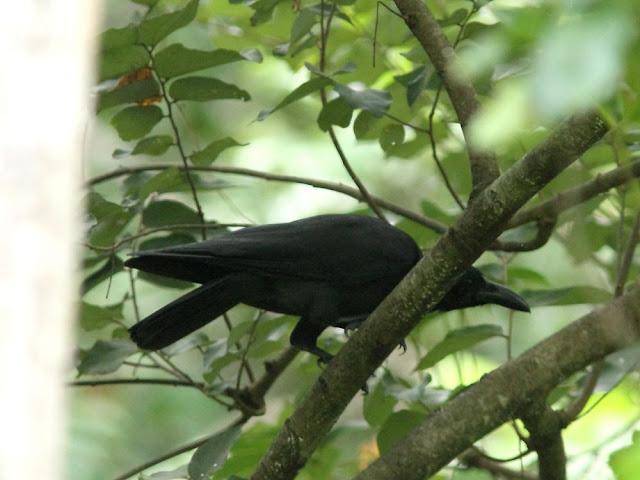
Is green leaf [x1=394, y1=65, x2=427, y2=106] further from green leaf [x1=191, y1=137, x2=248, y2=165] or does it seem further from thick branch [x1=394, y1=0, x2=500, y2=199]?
green leaf [x1=191, y1=137, x2=248, y2=165]

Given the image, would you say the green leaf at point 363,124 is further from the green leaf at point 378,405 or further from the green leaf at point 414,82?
the green leaf at point 378,405

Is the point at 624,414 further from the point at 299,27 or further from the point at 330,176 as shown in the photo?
the point at 330,176

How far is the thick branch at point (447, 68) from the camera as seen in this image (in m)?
3.16

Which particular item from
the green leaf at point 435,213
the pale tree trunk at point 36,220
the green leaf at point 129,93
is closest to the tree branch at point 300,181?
the green leaf at point 435,213

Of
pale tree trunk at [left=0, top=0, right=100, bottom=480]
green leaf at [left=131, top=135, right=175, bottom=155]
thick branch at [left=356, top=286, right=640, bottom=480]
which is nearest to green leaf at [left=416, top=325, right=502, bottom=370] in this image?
thick branch at [left=356, top=286, right=640, bottom=480]

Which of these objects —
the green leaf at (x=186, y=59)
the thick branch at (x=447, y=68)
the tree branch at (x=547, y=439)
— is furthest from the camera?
the green leaf at (x=186, y=59)

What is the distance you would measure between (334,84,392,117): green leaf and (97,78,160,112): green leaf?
619 mm

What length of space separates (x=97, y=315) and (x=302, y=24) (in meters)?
1.19

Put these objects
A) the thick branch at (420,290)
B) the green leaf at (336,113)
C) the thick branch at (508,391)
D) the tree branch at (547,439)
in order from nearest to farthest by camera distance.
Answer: the thick branch at (420,290) → the thick branch at (508,391) → the tree branch at (547,439) → the green leaf at (336,113)

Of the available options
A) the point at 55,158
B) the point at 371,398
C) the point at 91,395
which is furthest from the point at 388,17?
the point at 91,395

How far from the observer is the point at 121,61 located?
3500 mm

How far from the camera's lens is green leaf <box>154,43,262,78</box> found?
3.50m

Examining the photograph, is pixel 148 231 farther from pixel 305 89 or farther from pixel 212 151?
pixel 305 89

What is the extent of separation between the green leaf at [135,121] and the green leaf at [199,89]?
0.13m
